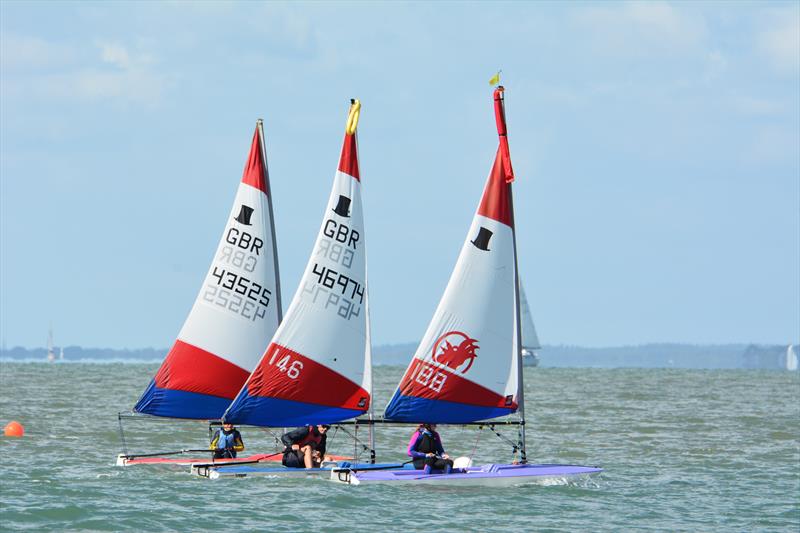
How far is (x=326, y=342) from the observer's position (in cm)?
3120

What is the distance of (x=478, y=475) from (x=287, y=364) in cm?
526

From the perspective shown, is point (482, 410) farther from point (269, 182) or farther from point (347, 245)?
point (269, 182)

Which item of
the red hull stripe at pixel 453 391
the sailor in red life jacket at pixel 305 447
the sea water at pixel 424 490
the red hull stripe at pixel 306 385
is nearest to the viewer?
the sea water at pixel 424 490

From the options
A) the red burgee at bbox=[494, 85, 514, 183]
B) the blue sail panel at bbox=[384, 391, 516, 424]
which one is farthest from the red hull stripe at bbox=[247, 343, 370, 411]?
the red burgee at bbox=[494, 85, 514, 183]

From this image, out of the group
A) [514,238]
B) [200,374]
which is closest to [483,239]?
[514,238]

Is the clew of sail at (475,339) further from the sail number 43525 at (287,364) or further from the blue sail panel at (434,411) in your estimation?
the sail number 43525 at (287,364)

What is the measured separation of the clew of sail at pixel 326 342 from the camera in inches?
1225

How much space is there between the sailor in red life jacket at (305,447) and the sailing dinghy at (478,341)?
1.82 metres

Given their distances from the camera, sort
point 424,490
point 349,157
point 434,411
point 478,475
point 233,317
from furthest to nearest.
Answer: point 233,317 < point 349,157 < point 434,411 < point 478,475 < point 424,490

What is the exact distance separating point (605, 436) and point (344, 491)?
2158 centimetres

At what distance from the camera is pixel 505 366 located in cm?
3070

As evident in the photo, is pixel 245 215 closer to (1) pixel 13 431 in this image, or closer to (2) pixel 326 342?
(2) pixel 326 342

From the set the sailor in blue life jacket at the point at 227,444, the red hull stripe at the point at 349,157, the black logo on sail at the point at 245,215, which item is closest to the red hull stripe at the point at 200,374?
the sailor in blue life jacket at the point at 227,444

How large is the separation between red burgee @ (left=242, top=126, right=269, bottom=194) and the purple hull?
855 cm
